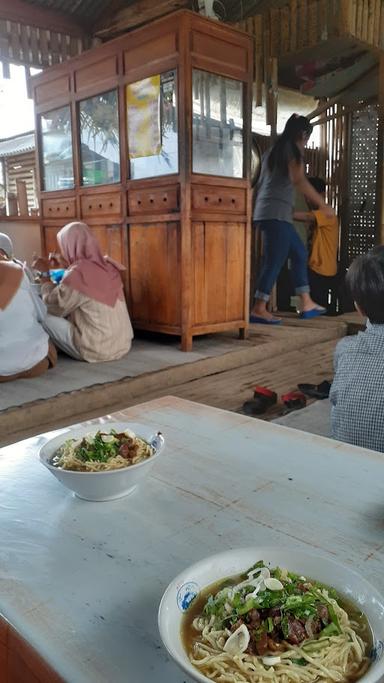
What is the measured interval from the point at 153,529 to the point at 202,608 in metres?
0.30

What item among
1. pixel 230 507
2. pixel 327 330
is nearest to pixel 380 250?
pixel 230 507

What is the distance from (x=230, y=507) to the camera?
1253 mm

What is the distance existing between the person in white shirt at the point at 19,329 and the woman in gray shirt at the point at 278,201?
3040mm

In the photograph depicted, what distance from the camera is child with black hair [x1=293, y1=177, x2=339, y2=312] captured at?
7156 millimetres

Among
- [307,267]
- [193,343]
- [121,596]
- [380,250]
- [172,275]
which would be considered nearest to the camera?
[121,596]

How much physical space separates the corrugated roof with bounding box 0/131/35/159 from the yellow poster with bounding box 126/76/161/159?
5.20 meters

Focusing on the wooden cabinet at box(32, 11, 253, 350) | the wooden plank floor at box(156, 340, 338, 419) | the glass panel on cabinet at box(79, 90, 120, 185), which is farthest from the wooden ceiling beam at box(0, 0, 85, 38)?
the wooden plank floor at box(156, 340, 338, 419)

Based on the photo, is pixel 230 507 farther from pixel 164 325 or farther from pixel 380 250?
pixel 164 325

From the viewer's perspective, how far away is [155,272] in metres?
5.06

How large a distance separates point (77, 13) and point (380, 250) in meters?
6.10

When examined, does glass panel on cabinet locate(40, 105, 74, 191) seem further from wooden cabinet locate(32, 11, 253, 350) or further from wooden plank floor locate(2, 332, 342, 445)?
wooden plank floor locate(2, 332, 342, 445)

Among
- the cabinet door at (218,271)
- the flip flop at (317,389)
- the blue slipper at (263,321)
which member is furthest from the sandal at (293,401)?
the blue slipper at (263,321)

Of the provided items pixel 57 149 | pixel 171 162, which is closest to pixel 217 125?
pixel 171 162

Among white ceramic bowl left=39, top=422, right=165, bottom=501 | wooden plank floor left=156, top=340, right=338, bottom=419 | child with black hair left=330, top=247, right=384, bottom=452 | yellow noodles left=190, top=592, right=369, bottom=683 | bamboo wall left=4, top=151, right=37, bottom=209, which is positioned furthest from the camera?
bamboo wall left=4, top=151, right=37, bottom=209
